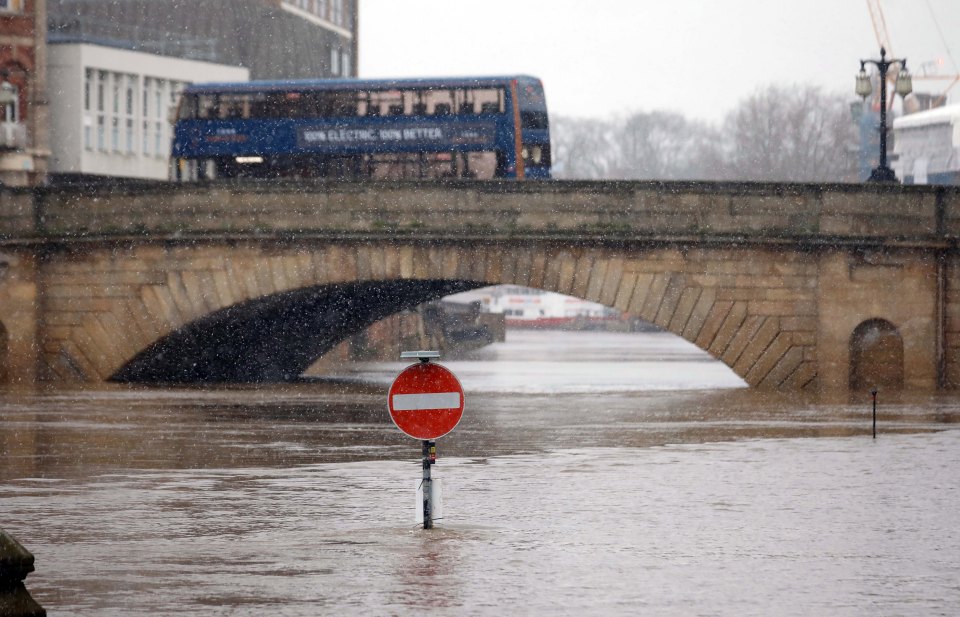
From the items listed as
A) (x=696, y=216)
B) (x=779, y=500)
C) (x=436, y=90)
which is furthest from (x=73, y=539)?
(x=436, y=90)

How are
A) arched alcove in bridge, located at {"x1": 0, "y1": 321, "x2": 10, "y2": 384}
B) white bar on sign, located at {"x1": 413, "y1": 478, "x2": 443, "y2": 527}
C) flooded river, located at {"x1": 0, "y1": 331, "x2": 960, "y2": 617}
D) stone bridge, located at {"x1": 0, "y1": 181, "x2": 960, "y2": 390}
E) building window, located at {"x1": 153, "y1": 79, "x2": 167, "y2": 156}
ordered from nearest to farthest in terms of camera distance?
flooded river, located at {"x1": 0, "y1": 331, "x2": 960, "y2": 617} → white bar on sign, located at {"x1": 413, "y1": 478, "x2": 443, "y2": 527} → stone bridge, located at {"x1": 0, "y1": 181, "x2": 960, "y2": 390} → arched alcove in bridge, located at {"x1": 0, "y1": 321, "x2": 10, "y2": 384} → building window, located at {"x1": 153, "y1": 79, "x2": 167, "y2": 156}

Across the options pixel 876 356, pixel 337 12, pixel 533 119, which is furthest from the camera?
pixel 337 12

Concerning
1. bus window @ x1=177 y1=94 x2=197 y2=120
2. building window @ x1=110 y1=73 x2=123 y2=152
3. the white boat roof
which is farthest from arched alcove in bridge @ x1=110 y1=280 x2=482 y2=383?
the white boat roof

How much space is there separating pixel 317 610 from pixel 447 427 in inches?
124

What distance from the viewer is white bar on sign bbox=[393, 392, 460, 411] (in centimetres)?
1312

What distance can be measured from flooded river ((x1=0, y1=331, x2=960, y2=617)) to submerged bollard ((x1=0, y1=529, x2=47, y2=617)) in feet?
4.65

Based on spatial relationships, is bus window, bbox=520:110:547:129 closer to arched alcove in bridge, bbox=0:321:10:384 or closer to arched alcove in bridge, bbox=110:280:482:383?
arched alcove in bridge, bbox=110:280:482:383

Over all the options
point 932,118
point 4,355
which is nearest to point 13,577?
point 4,355

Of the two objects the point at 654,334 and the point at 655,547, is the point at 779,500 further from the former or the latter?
the point at 654,334

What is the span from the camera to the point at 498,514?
48.1 feet

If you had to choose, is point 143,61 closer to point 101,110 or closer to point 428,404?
point 101,110

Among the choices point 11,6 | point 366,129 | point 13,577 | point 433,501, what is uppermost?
point 11,6

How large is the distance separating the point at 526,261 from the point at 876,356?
685 cm

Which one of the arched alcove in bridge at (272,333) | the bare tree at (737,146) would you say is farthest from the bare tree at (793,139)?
the arched alcove in bridge at (272,333)
